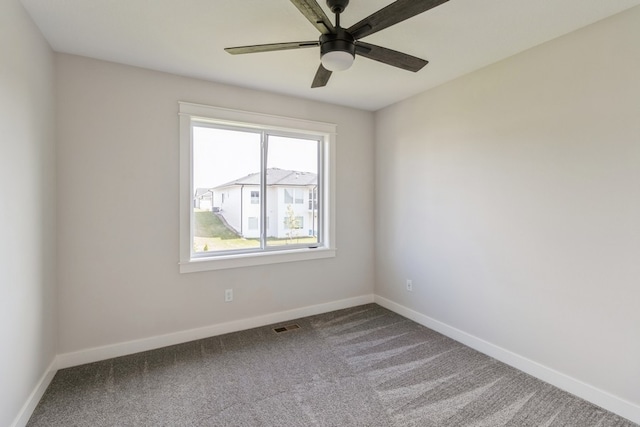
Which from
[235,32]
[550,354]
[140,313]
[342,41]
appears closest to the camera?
[342,41]

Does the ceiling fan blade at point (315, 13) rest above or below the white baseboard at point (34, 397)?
above

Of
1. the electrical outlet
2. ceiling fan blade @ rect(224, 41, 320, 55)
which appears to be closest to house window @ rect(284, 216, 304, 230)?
the electrical outlet

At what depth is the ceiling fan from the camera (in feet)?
4.68

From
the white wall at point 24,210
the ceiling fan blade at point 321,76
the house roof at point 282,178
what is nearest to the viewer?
the white wall at point 24,210

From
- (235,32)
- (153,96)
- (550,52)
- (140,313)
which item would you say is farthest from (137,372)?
(550,52)

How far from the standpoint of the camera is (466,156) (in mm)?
2869

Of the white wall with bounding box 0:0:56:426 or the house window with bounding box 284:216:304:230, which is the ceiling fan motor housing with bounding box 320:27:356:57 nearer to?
the white wall with bounding box 0:0:56:426

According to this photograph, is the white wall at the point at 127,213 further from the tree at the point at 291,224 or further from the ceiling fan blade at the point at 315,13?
the ceiling fan blade at the point at 315,13

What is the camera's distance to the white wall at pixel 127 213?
246 centimetres

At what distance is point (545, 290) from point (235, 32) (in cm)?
294

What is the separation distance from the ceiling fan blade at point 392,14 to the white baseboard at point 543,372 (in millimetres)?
2581

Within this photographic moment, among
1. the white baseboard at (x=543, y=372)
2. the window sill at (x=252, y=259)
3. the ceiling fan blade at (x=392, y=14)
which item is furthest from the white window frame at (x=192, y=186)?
the ceiling fan blade at (x=392, y=14)

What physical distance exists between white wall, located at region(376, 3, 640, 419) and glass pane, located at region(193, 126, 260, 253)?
1.81 m

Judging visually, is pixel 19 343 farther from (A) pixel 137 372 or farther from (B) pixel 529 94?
(B) pixel 529 94
